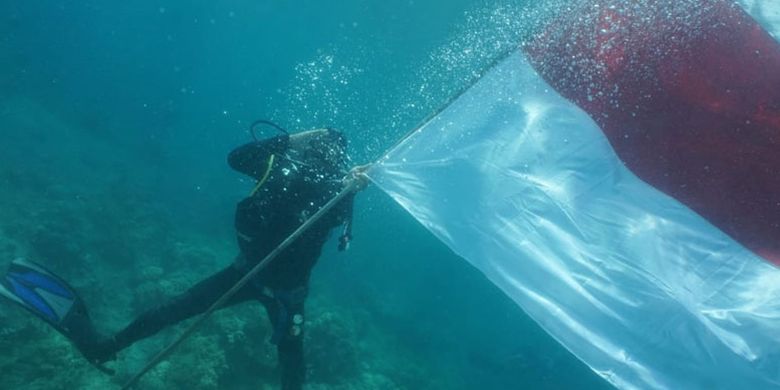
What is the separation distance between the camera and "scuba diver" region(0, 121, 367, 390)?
13.7 feet

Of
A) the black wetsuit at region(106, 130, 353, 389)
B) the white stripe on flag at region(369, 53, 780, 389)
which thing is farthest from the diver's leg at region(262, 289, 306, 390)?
the white stripe on flag at region(369, 53, 780, 389)

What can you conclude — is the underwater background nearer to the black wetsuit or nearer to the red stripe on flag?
the red stripe on flag

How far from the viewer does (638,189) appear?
3293mm

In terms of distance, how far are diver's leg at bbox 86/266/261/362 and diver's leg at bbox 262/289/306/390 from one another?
10.4 inches

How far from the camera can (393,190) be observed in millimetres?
3883

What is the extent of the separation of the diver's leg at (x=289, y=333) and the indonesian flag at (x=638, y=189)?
1.78m

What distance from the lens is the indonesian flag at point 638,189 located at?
2961 mm

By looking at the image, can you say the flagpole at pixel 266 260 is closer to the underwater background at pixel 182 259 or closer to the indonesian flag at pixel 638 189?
the indonesian flag at pixel 638 189

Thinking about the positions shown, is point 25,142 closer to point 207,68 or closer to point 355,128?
point 355,128

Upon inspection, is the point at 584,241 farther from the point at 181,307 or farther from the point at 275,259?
the point at 181,307

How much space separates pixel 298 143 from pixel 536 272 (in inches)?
92.4

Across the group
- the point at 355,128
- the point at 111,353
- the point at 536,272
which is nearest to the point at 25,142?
the point at 111,353

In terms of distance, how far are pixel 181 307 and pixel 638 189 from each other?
13.5 ft

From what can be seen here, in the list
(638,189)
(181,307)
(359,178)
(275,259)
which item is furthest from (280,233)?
(638,189)
